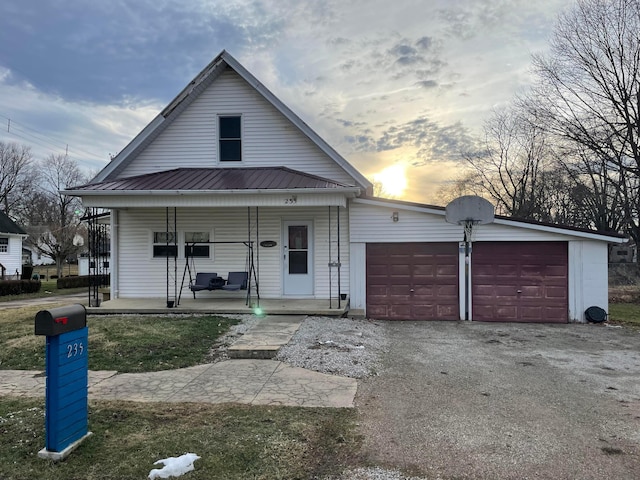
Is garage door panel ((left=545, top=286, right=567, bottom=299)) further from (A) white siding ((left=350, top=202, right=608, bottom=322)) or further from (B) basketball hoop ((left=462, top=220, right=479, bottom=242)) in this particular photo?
(B) basketball hoop ((left=462, top=220, right=479, bottom=242))

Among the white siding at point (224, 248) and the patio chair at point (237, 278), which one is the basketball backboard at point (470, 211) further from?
the patio chair at point (237, 278)

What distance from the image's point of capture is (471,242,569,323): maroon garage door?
10883 millimetres

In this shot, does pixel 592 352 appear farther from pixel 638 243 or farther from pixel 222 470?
pixel 638 243

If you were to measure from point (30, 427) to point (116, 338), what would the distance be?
371 centimetres

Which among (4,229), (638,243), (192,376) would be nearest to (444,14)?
(192,376)

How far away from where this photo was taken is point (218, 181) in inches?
427

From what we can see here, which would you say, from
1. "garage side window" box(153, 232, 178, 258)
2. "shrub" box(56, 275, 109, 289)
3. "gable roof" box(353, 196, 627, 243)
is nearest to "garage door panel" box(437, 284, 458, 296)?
"gable roof" box(353, 196, 627, 243)

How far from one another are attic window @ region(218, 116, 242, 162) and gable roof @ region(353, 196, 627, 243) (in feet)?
12.4

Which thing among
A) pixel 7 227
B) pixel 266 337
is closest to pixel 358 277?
pixel 266 337

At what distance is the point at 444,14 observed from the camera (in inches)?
419

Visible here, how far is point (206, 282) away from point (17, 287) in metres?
13.3

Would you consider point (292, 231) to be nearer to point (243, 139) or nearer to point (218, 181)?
point (218, 181)

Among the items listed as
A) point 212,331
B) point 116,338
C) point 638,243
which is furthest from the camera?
point 638,243

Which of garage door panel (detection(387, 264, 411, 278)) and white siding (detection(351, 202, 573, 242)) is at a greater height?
white siding (detection(351, 202, 573, 242))
